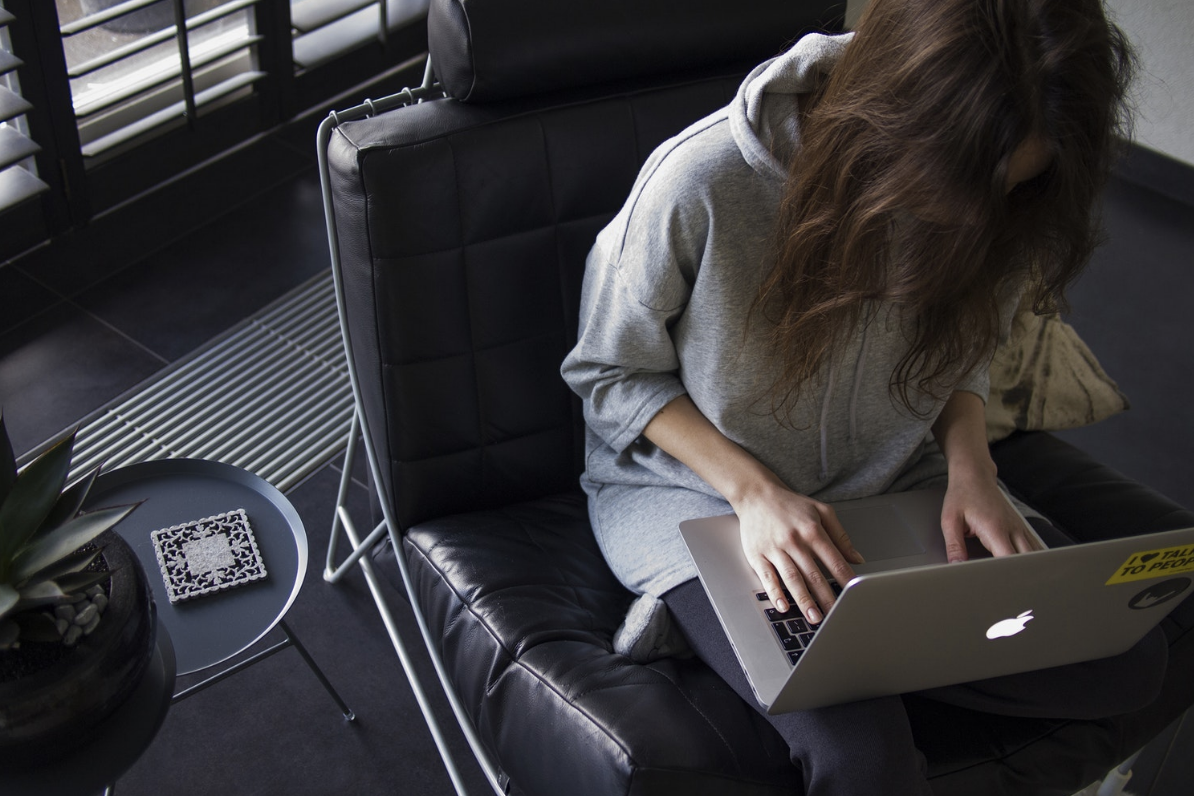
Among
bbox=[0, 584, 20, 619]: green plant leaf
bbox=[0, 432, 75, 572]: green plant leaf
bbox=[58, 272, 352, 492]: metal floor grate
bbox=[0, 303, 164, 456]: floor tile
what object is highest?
A: bbox=[0, 432, 75, 572]: green plant leaf

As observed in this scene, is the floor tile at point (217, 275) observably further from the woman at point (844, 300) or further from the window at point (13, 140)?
the woman at point (844, 300)

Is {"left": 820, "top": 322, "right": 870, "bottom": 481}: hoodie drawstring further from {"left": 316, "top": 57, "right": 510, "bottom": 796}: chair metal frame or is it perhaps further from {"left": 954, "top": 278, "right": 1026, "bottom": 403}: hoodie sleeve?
{"left": 316, "top": 57, "right": 510, "bottom": 796}: chair metal frame

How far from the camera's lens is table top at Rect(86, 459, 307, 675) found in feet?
3.66

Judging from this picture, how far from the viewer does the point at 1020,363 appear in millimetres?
1448

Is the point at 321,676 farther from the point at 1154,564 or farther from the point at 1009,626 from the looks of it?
the point at 1154,564

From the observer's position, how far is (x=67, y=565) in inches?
33.6

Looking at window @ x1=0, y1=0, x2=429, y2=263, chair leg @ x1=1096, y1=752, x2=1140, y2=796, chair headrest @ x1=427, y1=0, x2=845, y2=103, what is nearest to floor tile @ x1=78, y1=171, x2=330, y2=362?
window @ x1=0, y1=0, x2=429, y2=263

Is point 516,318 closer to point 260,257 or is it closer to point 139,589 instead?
point 139,589

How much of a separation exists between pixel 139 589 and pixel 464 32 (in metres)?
0.65

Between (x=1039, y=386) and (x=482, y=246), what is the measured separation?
0.80 meters

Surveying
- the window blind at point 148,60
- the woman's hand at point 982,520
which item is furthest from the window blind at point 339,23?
the woman's hand at point 982,520

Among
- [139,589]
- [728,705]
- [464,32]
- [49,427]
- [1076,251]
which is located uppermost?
[464,32]

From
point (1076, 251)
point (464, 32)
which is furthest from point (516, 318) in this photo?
point (1076, 251)

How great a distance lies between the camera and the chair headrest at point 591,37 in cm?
114
